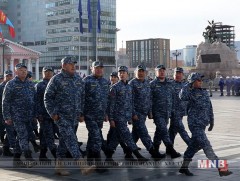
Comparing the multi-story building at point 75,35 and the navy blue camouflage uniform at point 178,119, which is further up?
the multi-story building at point 75,35

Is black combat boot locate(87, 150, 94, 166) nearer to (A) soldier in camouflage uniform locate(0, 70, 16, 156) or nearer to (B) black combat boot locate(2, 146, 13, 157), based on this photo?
(A) soldier in camouflage uniform locate(0, 70, 16, 156)

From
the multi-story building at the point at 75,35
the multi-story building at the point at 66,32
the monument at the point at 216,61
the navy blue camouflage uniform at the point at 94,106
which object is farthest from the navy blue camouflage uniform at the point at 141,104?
the multi-story building at the point at 75,35

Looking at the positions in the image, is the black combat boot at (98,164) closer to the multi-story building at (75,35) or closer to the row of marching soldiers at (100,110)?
the row of marching soldiers at (100,110)

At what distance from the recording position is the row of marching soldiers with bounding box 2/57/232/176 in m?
7.31

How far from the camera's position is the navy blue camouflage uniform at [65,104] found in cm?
723

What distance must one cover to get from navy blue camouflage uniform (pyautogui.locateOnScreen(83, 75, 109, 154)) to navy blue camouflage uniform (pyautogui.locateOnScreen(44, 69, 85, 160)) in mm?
534

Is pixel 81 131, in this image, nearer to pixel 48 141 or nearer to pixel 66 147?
pixel 48 141

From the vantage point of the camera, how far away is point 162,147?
34.0 ft

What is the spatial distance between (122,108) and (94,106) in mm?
649

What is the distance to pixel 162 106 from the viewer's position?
8.95m

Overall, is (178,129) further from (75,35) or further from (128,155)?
(75,35)

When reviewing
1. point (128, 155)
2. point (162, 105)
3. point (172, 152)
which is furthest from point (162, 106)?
point (128, 155)

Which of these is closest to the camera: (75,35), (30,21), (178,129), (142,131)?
(142,131)

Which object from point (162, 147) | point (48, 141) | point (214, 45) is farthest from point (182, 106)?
point (214, 45)
